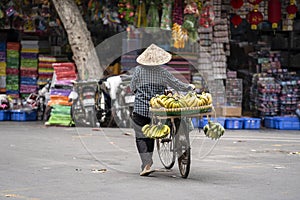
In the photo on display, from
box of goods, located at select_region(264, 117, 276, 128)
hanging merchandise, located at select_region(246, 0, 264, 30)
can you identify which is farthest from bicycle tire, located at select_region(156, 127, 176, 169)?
hanging merchandise, located at select_region(246, 0, 264, 30)

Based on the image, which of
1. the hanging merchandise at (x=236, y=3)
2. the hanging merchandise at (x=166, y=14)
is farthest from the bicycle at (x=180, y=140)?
the hanging merchandise at (x=236, y=3)

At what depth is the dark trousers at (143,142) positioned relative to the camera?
9570 millimetres

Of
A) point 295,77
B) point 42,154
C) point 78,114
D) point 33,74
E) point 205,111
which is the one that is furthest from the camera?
point 33,74

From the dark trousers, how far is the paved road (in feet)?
1.05

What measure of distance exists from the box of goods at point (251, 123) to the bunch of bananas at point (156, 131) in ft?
26.6

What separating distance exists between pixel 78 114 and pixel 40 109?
6.67 feet

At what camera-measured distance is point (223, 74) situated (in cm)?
1742

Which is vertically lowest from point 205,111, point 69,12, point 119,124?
point 119,124

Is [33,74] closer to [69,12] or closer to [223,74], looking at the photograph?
[69,12]

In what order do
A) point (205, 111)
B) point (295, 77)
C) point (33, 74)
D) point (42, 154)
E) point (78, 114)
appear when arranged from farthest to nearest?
point (33, 74), point (295, 77), point (78, 114), point (42, 154), point (205, 111)

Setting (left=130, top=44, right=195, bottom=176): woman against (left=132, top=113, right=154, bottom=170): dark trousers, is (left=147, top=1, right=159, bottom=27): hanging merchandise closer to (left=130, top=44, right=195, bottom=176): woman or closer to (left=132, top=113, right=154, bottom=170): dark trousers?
(left=130, top=44, right=195, bottom=176): woman

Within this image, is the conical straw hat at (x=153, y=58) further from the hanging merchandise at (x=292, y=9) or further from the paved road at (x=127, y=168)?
the hanging merchandise at (x=292, y=9)

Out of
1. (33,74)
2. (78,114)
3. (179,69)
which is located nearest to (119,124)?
(78,114)

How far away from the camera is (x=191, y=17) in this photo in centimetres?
1612
